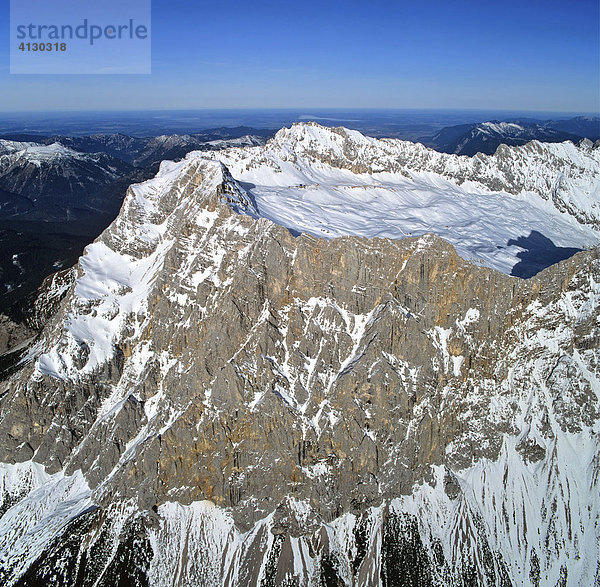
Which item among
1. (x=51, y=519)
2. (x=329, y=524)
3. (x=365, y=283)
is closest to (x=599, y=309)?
(x=365, y=283)

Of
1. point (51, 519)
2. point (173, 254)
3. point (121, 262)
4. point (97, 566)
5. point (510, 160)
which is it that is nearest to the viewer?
point (97, 566)

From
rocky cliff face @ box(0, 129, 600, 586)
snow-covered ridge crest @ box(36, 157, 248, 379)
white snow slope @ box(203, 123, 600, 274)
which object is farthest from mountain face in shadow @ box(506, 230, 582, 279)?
snow-covered ridge crest @ box(36, 157, 248, 379)

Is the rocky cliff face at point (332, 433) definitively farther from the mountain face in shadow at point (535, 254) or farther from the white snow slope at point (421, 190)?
the mountain face in shadow at point (535, 254)

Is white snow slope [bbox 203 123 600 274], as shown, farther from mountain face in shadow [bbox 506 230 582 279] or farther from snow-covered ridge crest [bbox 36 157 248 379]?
snow-covered ridge crest [bbox 36 157 248 379]

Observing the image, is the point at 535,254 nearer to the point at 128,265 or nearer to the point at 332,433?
the point at 332,433

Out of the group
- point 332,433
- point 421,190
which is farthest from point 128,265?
point 421,190

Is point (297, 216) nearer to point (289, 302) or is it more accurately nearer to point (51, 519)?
point (289, 302)
